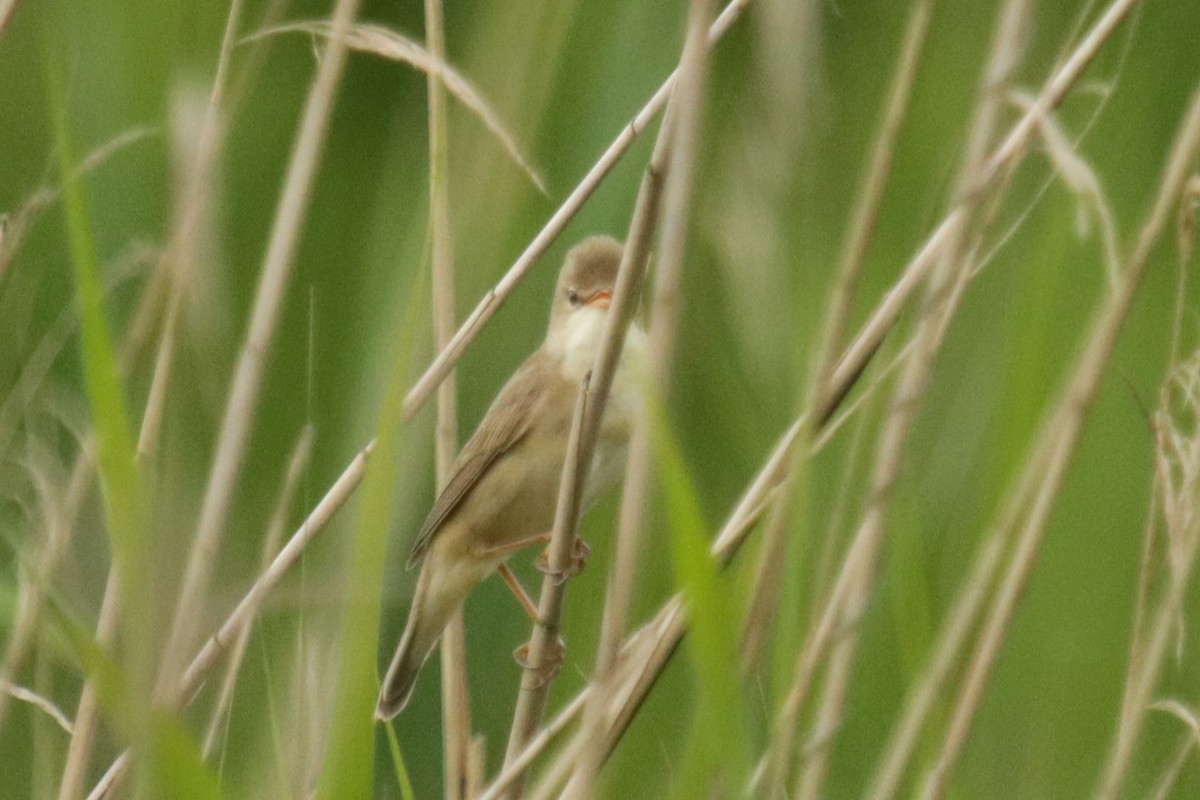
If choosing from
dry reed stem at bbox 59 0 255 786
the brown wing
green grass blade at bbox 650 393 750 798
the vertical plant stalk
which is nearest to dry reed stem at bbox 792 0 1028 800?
green grass blade at bbox 650 393 750 798

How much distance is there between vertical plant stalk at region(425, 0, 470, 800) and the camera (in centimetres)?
153

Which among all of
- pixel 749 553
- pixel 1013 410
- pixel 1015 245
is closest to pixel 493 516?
pixel 1015 245

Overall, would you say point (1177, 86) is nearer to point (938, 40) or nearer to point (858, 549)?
point (938, 40)

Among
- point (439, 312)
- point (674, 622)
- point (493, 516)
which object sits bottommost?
point (493, 516)

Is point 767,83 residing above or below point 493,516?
above

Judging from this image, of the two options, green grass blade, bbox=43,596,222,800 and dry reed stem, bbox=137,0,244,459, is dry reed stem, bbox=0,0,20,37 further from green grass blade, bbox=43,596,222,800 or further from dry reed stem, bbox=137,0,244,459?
green grass blade, bbox=43,596,222,800

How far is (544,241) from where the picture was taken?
1.56 metres

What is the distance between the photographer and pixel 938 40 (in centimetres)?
210

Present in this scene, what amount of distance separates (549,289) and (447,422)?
0.49 metres

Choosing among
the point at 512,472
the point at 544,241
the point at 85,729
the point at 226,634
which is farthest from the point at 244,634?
the point at 512,472

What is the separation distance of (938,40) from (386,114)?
0.75 m

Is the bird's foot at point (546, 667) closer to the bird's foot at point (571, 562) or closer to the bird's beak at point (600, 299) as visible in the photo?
the bird's foot at point (571, 562)

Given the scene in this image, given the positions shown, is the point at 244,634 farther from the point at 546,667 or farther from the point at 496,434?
the point at 496,434

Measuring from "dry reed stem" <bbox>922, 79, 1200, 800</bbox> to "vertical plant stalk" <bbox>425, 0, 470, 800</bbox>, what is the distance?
488 millimetres
